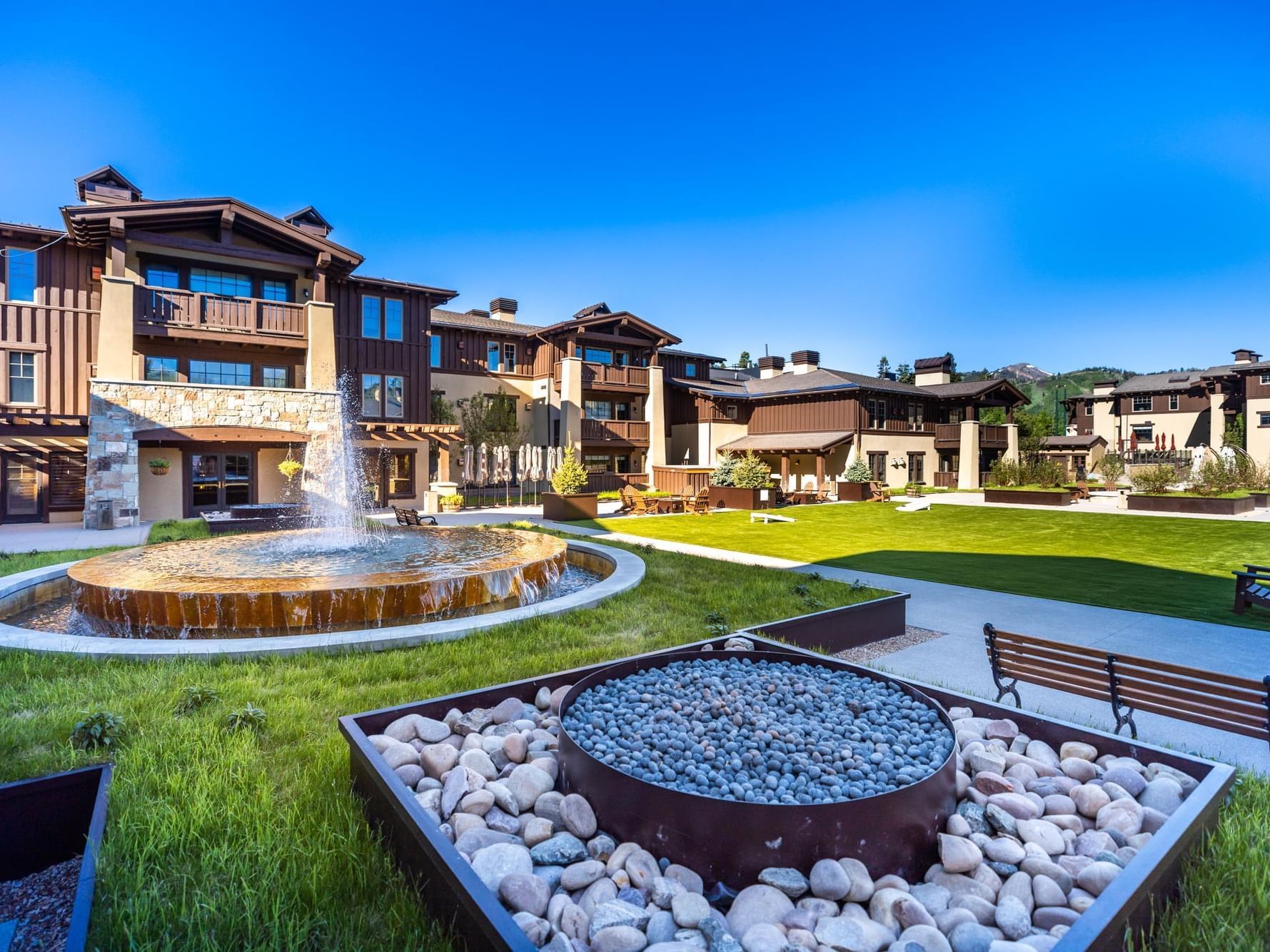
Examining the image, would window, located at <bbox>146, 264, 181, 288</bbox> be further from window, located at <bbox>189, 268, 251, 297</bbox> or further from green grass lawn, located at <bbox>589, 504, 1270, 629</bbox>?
green grass lawn, located at <bbox>589, 504, 1270, 629</bbox>

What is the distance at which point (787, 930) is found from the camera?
2504mm

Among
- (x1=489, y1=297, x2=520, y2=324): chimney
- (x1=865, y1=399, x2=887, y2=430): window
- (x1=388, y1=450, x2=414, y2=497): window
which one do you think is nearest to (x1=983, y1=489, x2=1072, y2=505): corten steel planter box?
(x1=865, y1=399, x2=887, y2=430): window

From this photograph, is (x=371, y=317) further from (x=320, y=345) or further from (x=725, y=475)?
(x=725, y=475)

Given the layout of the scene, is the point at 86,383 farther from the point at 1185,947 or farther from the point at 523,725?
the point at 1185,947

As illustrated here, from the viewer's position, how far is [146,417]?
18.3 metres

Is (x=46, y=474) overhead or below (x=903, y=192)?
below

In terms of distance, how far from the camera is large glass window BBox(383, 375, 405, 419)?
25250 millimetres

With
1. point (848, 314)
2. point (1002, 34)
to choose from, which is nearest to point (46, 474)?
point (1002, 34)

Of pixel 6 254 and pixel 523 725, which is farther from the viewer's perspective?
pixel 6 254

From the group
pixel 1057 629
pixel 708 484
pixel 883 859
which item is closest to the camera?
pixel 883 859

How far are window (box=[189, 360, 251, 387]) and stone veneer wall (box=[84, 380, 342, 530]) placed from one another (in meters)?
2.09

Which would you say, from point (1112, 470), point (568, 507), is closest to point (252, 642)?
point (568, 507)

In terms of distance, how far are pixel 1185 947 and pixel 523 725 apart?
3365 millimetres

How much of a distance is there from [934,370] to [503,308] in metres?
29.5
